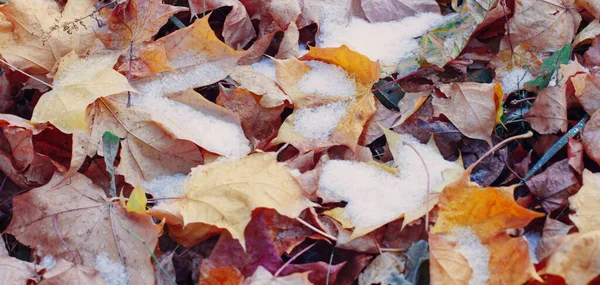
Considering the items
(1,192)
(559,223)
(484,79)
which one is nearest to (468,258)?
(559,223)

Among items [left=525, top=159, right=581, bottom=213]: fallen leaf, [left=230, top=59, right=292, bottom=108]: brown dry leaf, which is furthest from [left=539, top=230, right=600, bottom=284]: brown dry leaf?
[left=230, top=59, right=292, bottom=108]: brown dry leaf

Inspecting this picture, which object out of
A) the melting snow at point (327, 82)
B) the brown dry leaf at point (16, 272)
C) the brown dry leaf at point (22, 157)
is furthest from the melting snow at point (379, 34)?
the brown dry leaf at point (16, 272)

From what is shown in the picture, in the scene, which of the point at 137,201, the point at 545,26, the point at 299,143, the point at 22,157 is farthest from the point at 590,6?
the point at 22,157

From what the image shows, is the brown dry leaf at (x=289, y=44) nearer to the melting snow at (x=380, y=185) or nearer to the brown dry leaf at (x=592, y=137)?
the melting snow at (x=380, y=185)

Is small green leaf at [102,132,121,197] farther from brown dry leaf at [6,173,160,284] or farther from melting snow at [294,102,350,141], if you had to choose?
melting snow at [294,102,350,141]

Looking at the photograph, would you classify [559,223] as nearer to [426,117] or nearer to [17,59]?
[426,117]

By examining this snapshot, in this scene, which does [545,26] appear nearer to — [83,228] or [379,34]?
[379,34]
